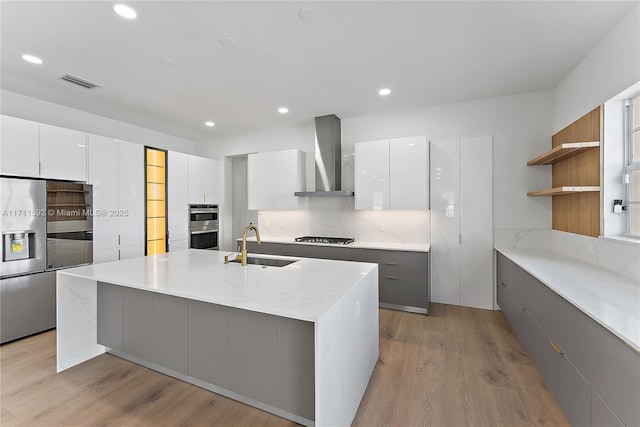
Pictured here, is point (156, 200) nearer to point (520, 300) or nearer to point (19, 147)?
point (19, 147)

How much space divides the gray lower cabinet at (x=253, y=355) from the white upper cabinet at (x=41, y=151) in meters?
2.91

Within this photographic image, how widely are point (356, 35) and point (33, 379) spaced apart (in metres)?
3.72

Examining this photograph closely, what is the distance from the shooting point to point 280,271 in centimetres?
218

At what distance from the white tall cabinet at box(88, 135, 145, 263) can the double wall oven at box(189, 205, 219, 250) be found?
2.82 ft

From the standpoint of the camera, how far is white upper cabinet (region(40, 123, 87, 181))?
304 cm

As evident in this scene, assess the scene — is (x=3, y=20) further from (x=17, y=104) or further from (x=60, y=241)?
(x=60, y=241)

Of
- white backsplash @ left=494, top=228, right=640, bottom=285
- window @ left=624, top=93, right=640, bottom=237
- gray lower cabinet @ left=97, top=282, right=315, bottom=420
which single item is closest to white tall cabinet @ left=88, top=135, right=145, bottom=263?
gray lower cabinet @ left=97, top=282, right=315, bottom=420

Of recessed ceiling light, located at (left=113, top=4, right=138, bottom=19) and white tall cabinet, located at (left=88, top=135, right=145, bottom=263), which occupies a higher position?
recessed ceiling light, located at (left=113, top=4, right=138, bottom=19)

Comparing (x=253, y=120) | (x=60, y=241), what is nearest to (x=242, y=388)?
(x=60, y=241)

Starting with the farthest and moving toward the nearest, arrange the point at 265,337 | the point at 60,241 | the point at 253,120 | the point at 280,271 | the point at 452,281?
1. the point at 253,120
2. the point at 452,281
3. the point at 60,241
4. the point at 280,271
5. the point at 265,337

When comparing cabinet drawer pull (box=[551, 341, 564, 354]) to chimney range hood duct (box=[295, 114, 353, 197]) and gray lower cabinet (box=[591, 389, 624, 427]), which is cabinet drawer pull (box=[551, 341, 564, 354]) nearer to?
gray lower cabinet (box=[591, 389, 624, 427])

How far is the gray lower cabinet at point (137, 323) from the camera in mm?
2152

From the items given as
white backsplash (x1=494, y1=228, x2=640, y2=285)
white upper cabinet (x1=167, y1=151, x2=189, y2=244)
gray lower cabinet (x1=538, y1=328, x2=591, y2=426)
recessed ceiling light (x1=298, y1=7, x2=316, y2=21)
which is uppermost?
recessed ceiling light (x1=298, y1=7, x2=316, y2=21)

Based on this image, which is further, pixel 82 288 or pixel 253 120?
pixel 253 120
